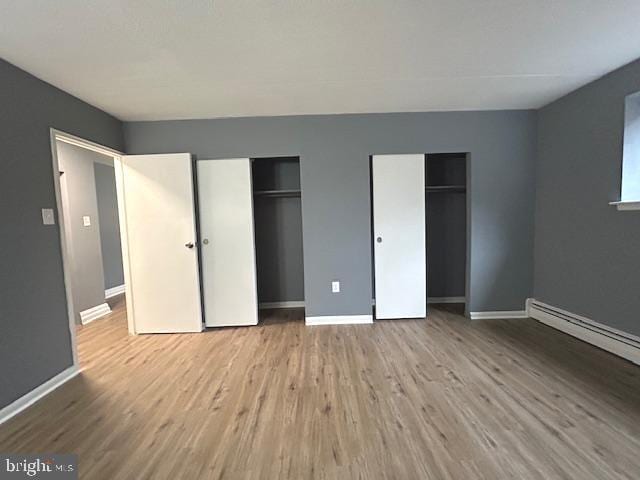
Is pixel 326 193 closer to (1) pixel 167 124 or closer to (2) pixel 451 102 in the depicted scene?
(2) pixel 451 102

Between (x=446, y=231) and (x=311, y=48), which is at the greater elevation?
(x=311, y=48)

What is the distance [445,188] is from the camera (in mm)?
3627

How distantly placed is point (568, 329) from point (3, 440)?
4.39m

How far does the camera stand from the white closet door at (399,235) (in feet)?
10.9

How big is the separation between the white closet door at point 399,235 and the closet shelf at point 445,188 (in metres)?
0.36

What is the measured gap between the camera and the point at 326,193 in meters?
3.32

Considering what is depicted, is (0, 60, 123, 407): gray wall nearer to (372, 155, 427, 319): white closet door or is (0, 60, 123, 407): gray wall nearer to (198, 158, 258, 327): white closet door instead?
(198, 158, 258, 327): white closet door

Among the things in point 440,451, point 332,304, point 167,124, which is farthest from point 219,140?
point 440,451

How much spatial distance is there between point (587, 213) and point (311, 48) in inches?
111

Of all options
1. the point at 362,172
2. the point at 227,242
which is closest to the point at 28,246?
the point at 227,242

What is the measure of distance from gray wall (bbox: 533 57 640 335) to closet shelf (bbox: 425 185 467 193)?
2.55 feet

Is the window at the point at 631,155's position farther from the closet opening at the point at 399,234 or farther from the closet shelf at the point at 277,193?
the closet shelf at the point at 277,193

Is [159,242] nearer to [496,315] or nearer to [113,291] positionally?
[113,291]

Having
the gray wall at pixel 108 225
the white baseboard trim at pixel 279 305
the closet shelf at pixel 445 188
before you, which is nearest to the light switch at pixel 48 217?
the white baseboard trim at pixel 279 305
